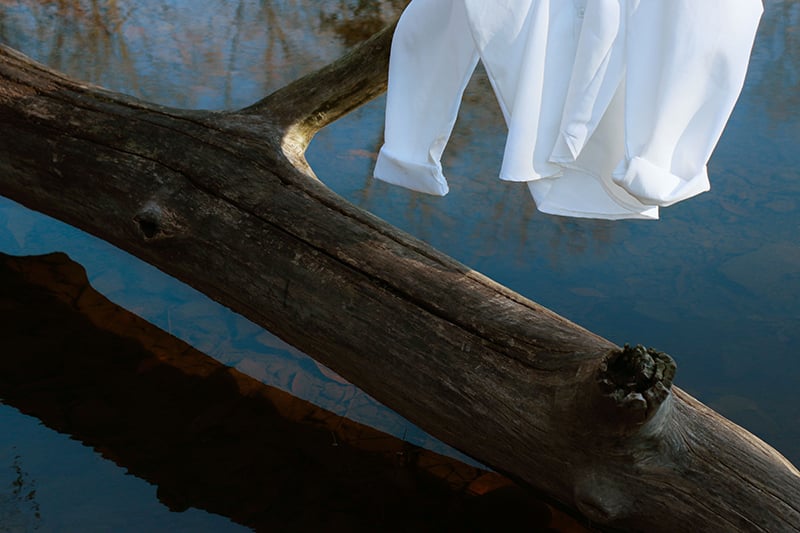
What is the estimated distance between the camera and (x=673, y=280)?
246cm

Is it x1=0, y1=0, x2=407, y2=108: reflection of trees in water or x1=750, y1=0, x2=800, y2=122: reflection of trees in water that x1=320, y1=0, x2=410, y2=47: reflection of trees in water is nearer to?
x1=0, y1=0, x2=407, y2=108: reflection of trees in water

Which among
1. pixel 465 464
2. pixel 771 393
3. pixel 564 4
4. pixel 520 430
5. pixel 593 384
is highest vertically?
pixel 564 4

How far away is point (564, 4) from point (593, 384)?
0.59 m

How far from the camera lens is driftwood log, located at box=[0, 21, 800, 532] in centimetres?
133

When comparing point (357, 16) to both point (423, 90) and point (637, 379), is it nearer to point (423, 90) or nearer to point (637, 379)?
point (423, 90)

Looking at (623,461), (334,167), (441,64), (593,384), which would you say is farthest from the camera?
(334,167)

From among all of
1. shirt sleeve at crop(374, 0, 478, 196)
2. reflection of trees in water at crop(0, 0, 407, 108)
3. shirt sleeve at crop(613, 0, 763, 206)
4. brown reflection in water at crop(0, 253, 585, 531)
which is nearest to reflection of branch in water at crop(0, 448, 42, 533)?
brown reflection in water at crop(0, 253, 585, 531)

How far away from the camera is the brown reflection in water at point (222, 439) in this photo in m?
1.73

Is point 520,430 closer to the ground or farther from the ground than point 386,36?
closer to the ground

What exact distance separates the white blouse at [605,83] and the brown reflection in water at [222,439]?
0.64 meters

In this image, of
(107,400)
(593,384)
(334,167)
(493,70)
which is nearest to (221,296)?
(107,400)

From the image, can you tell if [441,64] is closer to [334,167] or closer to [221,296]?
[221,296]

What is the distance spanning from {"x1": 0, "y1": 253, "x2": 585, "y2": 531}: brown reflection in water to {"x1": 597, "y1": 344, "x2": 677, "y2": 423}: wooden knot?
1.89 feet

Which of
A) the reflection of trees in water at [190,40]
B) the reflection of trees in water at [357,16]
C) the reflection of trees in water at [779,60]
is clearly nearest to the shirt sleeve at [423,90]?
the reflection of trees in water at [190,40]
